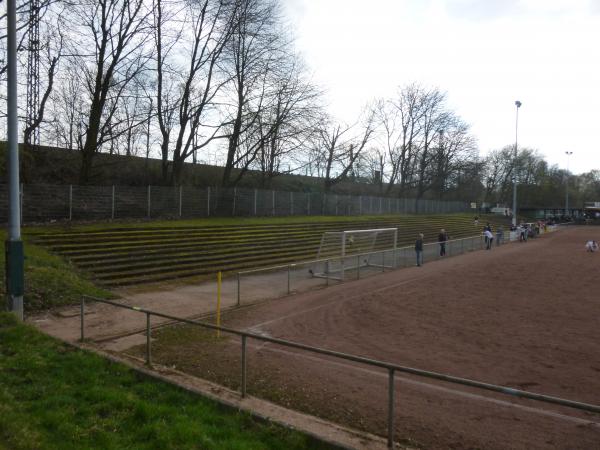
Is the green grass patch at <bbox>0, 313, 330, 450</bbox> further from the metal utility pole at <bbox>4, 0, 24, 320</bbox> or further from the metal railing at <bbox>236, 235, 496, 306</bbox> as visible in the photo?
the metal railing at <bbox>236, 235, 496, 306</bbox>

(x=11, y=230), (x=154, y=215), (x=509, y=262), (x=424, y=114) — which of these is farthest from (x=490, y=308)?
(x=424, y=114)

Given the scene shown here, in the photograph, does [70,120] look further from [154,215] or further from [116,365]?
[116,365]

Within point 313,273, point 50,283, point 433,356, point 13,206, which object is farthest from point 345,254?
point 13,206

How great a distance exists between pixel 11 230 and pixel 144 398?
19.1 feet

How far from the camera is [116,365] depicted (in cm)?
683

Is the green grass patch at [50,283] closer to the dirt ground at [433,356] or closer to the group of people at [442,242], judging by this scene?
the dirt ground at [433,356]

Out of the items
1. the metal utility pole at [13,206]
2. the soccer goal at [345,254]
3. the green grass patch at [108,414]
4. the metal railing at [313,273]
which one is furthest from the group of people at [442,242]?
the green grass patch at [108,414]

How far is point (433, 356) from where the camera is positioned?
28.7ft

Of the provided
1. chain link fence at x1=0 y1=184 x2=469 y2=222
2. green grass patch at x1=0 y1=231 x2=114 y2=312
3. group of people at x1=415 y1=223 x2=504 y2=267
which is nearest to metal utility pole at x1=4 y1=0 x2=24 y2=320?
green grass patch at x1=0 y1=231 x2=114 y2=312

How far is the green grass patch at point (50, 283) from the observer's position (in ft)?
37.6

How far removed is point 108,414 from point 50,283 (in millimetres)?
8622

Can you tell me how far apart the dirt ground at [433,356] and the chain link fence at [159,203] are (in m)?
13.5

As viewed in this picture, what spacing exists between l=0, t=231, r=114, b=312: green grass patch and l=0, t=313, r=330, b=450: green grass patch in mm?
5004

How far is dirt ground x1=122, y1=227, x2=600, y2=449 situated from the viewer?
5660mm
